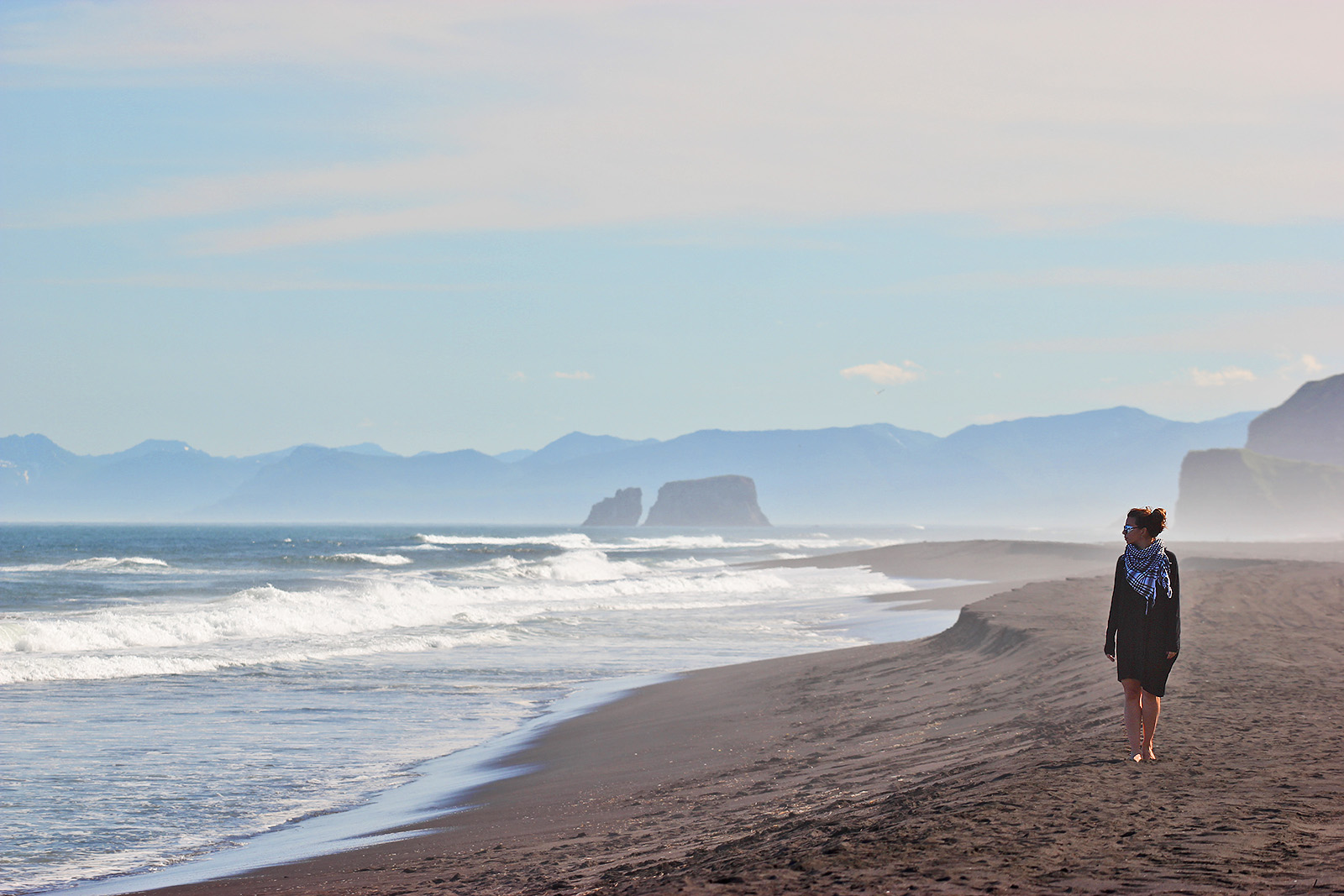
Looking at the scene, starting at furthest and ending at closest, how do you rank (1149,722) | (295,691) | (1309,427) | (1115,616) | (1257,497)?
(1309,427) < (1257,497) < (295,691) < (1115,616) < (1149,722)

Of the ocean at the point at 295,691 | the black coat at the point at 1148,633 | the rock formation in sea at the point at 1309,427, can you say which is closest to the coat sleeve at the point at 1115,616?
the black coat at the point at 1148,633

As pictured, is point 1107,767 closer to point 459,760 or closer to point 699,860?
point 699,860

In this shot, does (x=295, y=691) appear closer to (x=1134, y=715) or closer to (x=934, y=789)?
(x=934, y=789)

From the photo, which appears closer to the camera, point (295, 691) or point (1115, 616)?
point (1115, 616)

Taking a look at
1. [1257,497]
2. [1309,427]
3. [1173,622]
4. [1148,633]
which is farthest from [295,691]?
[1309,427]

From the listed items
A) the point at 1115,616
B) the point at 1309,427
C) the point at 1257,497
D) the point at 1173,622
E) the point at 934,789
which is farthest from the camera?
→ the point at 1309,427

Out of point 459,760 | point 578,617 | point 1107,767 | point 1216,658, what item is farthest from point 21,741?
point 578,617

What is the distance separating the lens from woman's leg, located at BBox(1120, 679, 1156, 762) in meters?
6.73

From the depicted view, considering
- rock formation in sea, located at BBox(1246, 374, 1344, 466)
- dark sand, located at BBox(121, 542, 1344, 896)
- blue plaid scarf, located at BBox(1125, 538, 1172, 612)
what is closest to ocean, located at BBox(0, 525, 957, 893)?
dark sand, located at BBox(121, 542, 1344, 896)

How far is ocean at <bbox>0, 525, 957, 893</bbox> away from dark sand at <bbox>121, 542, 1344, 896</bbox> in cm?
120

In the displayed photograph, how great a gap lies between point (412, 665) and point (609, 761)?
844cm

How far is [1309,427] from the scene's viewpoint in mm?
140500

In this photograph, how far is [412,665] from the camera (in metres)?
17.6

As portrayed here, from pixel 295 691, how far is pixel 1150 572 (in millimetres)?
11507
